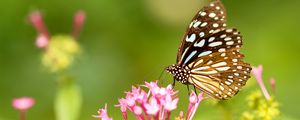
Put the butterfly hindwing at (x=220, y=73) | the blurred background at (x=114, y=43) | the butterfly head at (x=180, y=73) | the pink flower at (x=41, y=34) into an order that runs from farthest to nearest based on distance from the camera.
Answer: the blurred background at (x=114, y=43) → the pink flower at (x=41, y=34) → the butterfly head at (x=180, y=73) → the butterfly hindwing at (x=220, y=73)

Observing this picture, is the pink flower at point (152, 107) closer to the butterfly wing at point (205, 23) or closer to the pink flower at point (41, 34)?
the butterfly wing at point (205, 23)

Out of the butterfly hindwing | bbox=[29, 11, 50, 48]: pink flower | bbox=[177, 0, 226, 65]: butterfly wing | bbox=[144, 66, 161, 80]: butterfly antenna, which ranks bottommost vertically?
the butterfly hindwing

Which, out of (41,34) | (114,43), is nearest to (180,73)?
(41,34)

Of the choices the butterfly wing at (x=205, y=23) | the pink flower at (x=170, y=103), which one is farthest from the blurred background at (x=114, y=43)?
the pink flower at (x=170, y=103)

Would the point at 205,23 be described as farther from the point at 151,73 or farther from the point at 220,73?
the point at 151,73

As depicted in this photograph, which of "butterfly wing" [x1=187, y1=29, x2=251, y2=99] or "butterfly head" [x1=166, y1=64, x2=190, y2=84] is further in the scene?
"butterfly head" [x1=166, y1=64, x2=190, y2=84]

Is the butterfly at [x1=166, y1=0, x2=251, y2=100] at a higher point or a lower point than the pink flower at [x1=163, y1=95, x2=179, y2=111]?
higher

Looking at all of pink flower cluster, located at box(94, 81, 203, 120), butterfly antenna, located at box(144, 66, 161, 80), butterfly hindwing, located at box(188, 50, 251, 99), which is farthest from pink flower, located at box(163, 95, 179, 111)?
butterfly antenna, located at box(144, 66, 161, 80)

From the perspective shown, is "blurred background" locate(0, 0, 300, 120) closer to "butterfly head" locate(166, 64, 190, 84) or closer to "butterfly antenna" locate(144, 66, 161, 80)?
"butterfly antenna" locate(144, 66, 161, 80)
